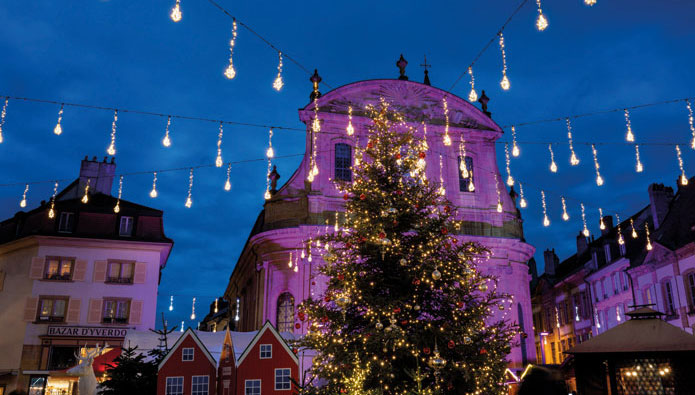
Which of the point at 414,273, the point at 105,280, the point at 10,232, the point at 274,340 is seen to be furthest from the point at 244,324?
the point at 414,273

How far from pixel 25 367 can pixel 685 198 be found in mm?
32632

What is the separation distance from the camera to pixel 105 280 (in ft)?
83.9

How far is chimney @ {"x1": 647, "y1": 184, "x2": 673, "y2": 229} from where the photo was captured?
91.3ft

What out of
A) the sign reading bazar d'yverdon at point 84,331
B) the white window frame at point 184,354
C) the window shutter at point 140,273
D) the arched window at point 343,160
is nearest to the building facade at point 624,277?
the arched window at point 343,160

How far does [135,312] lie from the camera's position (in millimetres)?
25297

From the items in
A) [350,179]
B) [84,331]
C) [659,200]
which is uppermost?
[659,200]

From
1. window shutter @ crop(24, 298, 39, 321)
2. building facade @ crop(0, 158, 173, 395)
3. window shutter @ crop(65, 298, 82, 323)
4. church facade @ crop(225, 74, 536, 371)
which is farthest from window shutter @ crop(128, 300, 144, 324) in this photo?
church facade @ crop(225, 74, 536, 371)

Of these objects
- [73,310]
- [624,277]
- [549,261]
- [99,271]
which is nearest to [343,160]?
[99,271]

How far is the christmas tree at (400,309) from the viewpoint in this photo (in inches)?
373

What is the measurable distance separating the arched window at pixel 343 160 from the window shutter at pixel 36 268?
1504 cm

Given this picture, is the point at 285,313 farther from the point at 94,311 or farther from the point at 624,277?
the point at 624,277

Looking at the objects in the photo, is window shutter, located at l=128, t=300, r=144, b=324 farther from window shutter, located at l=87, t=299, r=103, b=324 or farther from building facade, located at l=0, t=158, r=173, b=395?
window shutter, located at l=87, t=299, r=103, b=324

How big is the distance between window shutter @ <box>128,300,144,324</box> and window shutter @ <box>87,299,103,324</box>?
143 centimetres

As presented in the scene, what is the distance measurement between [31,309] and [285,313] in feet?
40.1
